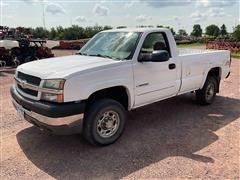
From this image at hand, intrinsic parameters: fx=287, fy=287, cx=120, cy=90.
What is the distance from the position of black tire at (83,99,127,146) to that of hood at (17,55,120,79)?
581 millimetres

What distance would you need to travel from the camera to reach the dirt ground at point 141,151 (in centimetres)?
383

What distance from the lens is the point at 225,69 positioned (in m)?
7.29

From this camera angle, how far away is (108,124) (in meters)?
4.59

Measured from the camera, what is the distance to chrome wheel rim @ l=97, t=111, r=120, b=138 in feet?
14.8

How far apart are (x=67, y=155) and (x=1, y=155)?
1.01m

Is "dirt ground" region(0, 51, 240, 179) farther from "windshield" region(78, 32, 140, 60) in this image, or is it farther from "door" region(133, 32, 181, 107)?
"windshield" region(78, 32, 140, 60)

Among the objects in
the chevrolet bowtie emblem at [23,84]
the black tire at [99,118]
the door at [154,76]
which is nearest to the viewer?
the black tire at [99,118]

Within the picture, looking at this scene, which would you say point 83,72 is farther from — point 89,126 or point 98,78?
point 89,126

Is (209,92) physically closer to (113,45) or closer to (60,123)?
(113,45)

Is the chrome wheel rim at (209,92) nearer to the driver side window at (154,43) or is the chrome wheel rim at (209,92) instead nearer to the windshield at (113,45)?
the driver side window at (154,43)

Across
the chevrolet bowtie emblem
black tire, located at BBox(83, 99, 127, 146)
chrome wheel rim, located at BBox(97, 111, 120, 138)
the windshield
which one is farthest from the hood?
chrome wheel rim, located at BBox(97, 111, 120, 138)

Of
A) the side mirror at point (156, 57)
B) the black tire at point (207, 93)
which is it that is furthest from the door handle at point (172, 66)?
the black tire at point (207, 93)

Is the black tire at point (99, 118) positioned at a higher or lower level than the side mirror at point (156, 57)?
lower

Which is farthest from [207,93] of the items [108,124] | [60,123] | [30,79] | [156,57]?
[30,79]
